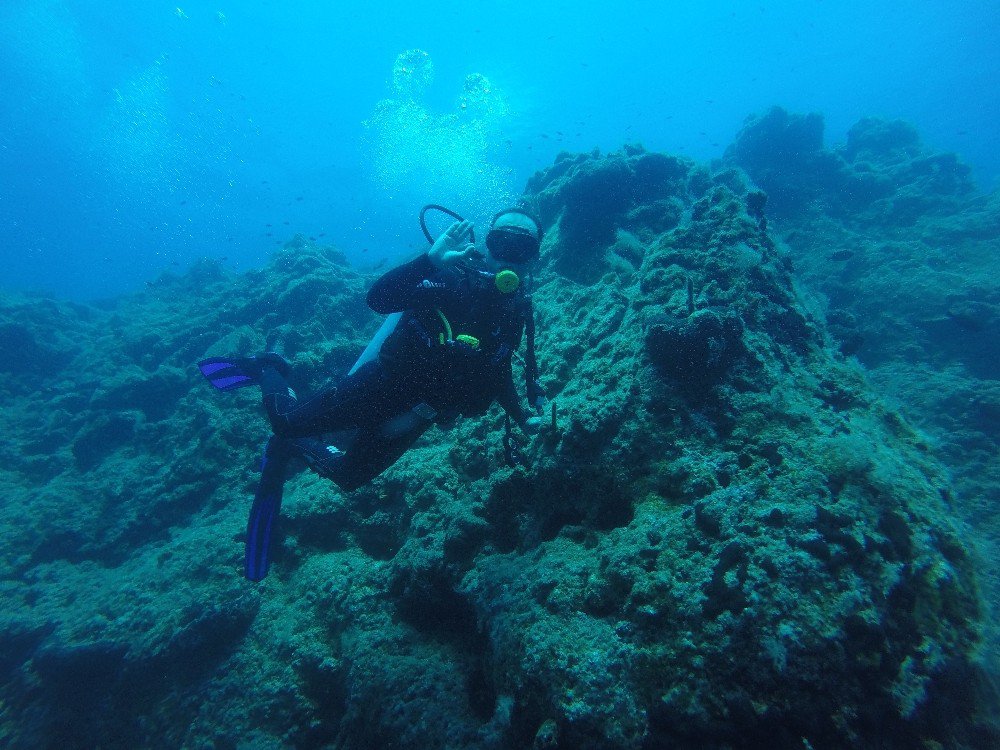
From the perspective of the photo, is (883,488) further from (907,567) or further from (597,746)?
(597,746)

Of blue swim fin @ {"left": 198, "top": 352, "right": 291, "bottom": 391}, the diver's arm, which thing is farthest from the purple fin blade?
the diver's arm

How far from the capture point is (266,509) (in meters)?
5.18

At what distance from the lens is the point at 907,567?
7.29 ft

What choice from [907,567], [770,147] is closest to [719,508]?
[907,567]

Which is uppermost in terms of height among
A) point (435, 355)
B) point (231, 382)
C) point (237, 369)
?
point (237, 369)

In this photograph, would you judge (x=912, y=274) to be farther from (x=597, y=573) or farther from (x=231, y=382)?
(x=231, y=382)

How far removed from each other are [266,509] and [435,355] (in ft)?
10.9

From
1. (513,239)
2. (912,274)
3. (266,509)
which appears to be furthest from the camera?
(912,274)

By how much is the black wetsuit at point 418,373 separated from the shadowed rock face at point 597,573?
722 millimetres

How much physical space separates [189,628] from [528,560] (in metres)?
4.48

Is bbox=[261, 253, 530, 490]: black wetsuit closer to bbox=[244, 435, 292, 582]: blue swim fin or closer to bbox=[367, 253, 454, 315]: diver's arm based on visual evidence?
bbox=[367, 253, 454, 315]: diver's arm

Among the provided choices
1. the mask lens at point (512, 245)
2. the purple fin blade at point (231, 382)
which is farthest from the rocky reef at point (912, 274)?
the purple fin blade at point (231, 382)

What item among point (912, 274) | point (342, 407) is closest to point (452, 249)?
point (342, 407)

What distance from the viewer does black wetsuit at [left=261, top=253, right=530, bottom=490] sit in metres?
3.56
